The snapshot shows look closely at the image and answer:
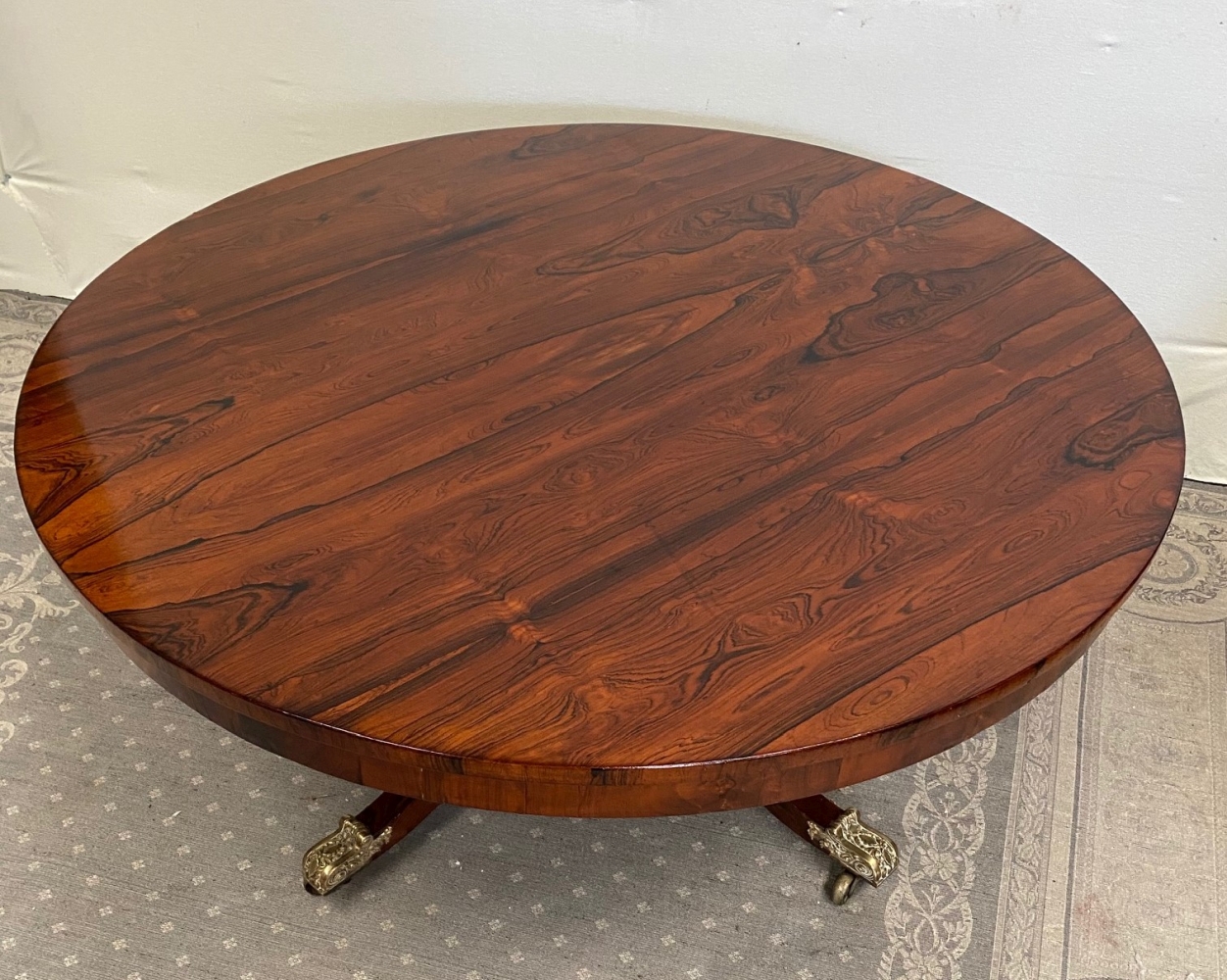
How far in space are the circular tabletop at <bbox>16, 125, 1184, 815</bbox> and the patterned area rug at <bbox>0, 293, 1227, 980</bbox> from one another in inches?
21.3

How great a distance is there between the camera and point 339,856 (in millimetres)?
1349

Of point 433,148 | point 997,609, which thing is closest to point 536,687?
point 997,609

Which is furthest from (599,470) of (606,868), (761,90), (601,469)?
(761,90)

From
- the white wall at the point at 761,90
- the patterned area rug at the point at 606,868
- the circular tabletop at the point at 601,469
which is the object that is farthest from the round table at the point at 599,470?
the white wall at the point at 761,90

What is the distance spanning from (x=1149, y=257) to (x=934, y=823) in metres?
0.93

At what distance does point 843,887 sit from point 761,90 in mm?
1126

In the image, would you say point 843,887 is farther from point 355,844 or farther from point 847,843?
point 355,844

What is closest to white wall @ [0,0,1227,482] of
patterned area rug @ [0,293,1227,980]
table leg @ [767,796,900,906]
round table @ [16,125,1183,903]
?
round table @ [16,125,1183,903]

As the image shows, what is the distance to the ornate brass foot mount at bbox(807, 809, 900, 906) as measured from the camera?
1351mm

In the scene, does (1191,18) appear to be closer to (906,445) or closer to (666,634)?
(906,445)

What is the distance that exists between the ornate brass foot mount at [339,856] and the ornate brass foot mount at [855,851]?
1.65ft

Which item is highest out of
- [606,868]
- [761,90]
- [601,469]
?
[761,90]

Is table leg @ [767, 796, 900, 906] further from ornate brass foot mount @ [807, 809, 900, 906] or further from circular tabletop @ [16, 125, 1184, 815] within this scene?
circular tabletop @ [16, 125, 1184, 815]

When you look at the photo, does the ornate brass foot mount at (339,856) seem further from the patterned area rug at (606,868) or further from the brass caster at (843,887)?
the brass caster at (843,887)
